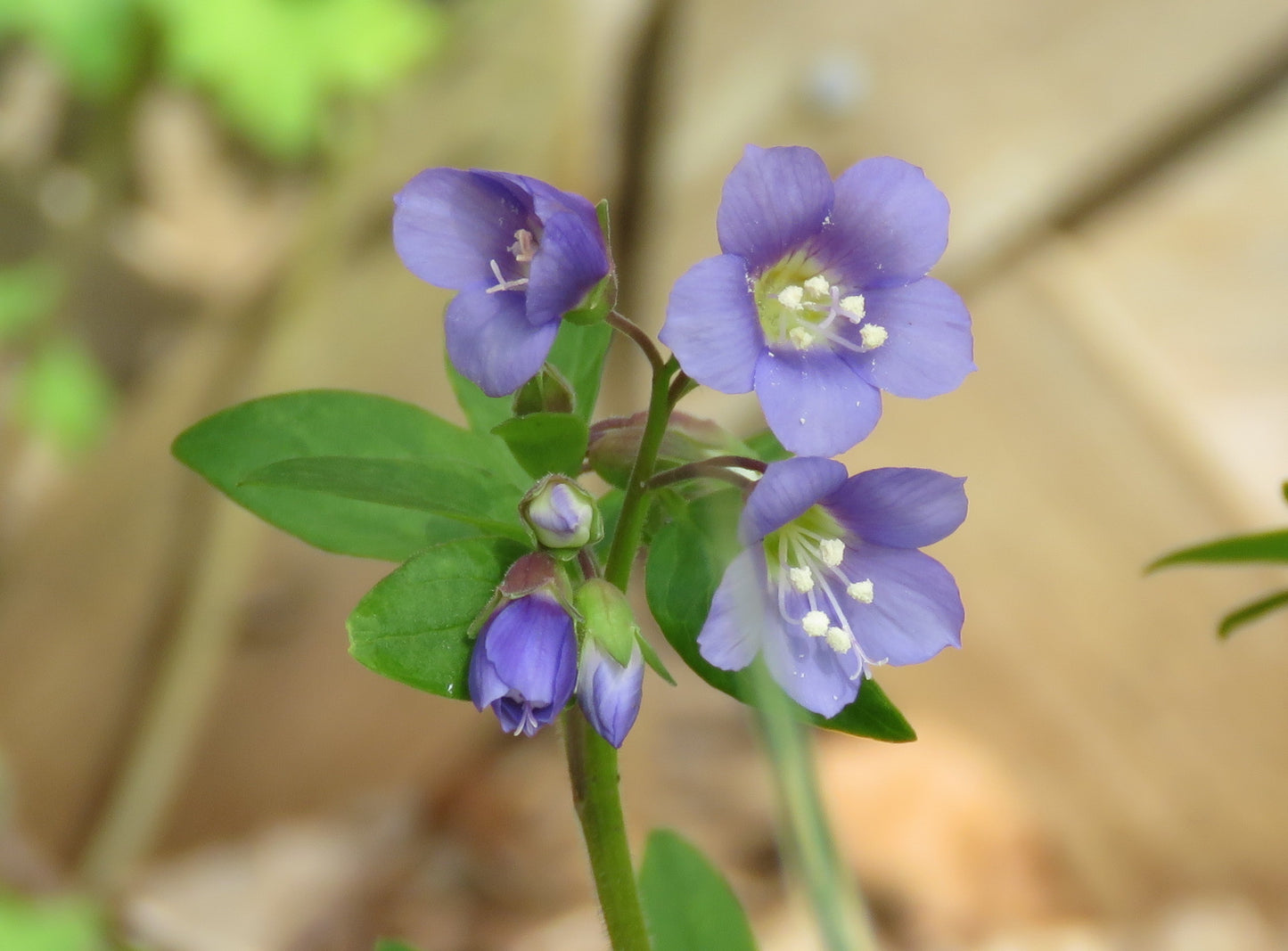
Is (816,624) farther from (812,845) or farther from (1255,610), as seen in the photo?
(1255,610)

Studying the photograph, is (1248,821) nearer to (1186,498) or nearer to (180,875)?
(1186,498)

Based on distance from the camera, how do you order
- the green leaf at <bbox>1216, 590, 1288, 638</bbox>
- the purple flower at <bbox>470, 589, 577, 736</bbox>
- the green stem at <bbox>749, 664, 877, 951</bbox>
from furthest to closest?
the green leaf at <bbox>1216, 590, 1288, 638</bbox>
the purple flower at <bbox>470, 589, 577, 736</bbox>
the green stem at <bbox>749, 664, 877, 951</bbox>

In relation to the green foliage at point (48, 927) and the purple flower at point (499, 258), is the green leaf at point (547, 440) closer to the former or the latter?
the purple flower at point (499, 258)

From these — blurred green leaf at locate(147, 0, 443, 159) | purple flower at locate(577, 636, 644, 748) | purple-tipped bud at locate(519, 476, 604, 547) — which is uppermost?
blurred green leaf at locate(147, 0, 443, 159)

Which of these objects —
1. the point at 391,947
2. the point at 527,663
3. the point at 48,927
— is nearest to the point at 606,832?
the point at 527,663

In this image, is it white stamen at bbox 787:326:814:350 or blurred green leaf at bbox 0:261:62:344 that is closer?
white stamen at bbox 787:326:814:350

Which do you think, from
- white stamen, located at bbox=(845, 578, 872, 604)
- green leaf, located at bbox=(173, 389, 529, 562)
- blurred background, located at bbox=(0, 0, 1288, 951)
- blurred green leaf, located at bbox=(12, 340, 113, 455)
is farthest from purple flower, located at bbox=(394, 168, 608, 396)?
blurred green leaf, located at bbox=(12, 340, 113, 455)

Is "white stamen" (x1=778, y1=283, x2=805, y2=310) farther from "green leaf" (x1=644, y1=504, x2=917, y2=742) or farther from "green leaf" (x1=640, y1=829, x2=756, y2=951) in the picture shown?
"green leaf" (x1=640, y1=829, x2=756, y2=951)

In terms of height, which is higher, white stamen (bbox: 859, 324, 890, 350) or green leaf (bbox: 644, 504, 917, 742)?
white stamen (bbox: 859, 324, 890, 350)
